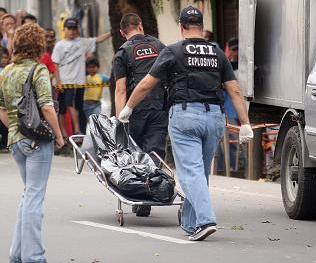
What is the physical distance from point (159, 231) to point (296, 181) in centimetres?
175

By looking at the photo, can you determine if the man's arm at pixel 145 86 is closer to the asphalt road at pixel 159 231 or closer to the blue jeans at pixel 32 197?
the asphalt road at pixel 159 231

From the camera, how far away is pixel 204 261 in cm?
940

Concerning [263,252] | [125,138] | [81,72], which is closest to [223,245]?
[263,252]

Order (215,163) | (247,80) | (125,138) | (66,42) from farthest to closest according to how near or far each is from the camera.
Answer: (66,42) → (215,163) → (247,80) → (125,138)

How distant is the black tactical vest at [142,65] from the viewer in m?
12.1

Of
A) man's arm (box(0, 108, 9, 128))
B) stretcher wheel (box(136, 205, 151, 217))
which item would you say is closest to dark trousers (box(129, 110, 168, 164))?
stretcher wheel (box(136, 205, 151, 217))

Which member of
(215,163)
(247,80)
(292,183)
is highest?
(247,80)

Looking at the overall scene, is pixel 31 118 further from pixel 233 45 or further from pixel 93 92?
pixel 93 92

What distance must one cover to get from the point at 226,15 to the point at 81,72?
2.72 metres

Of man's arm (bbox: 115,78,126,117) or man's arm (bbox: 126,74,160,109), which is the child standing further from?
man's arm (bbox: 126,74,160,109)

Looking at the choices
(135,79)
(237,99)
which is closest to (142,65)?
(135,79)

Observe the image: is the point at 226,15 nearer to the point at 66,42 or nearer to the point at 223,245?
the point at 66,42

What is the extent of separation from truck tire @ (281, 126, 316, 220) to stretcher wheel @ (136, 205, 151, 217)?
1.36 metres

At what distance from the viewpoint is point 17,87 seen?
29.3 feet
